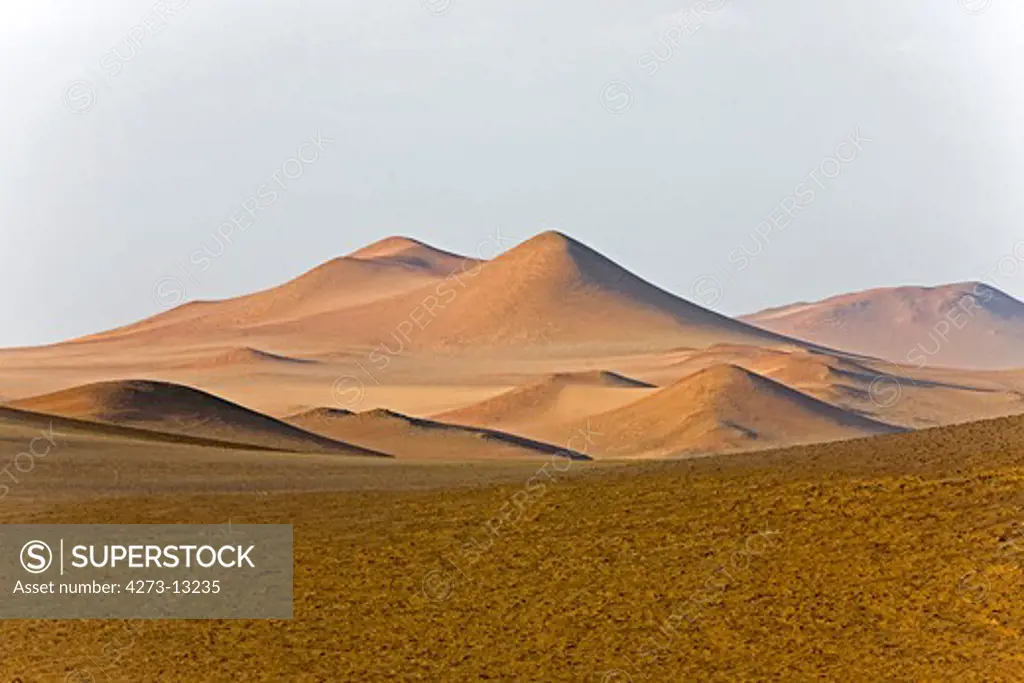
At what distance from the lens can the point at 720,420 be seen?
90.1 metres

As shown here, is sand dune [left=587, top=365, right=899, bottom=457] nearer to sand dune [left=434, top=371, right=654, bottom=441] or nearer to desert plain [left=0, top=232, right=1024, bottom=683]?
sand dune [left=434, top=371, right=654, bottom=441]

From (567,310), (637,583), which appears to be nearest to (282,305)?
(567,310)

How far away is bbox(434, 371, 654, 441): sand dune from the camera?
106062 millimetres

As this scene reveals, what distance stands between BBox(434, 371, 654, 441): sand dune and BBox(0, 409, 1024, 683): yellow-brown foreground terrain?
76800 millimetres

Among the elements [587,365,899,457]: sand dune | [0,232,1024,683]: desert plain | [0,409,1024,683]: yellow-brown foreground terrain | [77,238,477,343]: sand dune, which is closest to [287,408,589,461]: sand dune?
[587,365,899,457]: sand dune

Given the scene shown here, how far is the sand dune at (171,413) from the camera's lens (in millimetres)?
62625

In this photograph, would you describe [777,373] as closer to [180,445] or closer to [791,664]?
[180,445]

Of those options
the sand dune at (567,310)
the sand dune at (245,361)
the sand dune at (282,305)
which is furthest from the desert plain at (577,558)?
the sand dune at (282,305)

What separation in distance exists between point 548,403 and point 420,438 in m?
31.2

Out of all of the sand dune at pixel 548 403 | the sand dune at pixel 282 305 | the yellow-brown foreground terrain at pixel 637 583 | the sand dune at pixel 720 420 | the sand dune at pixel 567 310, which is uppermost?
the sand dune at pixel 282 305

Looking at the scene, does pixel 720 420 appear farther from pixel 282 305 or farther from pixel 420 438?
pixel 282 305

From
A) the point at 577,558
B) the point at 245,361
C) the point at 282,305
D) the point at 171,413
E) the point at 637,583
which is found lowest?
the point at 637,583

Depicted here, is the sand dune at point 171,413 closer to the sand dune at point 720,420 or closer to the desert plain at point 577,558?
the desert plain at point 577,558

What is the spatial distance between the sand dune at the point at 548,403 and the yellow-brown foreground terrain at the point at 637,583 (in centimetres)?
7680
